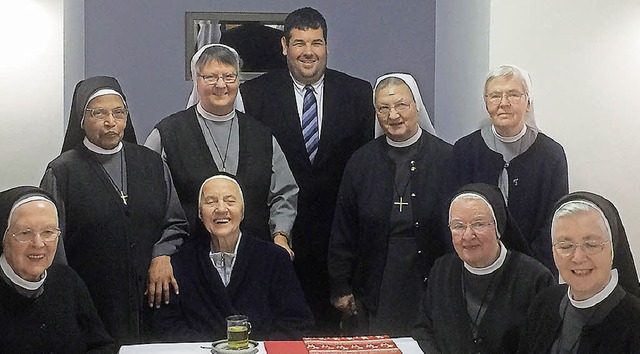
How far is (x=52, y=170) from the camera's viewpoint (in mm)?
3242

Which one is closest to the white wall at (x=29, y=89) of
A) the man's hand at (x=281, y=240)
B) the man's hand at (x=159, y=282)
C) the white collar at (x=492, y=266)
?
the man's hand at (x=159, y=282)

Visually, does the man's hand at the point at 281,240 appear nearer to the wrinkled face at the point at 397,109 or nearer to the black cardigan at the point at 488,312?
the wrinkled face at the point at 397,109

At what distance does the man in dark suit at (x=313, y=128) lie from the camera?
394 centimetres

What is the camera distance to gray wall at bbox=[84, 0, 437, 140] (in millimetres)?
5469

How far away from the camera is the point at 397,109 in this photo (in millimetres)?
3512

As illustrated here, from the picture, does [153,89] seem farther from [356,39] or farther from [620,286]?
[620,286]

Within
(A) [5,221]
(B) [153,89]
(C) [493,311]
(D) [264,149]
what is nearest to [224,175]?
(D) [264,149]

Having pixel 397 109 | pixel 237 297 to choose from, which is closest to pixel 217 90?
pixel 397 109

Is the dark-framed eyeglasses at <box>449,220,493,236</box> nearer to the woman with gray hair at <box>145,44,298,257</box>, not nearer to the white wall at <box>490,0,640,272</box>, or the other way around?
the woman with gray hair at <box>145,44,298,257</box>

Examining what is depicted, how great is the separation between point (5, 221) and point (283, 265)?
1.01 meters

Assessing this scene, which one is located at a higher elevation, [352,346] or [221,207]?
[221,207]

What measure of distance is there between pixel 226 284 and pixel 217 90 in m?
0.79

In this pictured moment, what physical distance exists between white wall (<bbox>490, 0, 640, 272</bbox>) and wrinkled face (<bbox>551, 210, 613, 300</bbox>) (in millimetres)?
1589

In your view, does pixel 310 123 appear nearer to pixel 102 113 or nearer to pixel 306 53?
pixel 306 53
